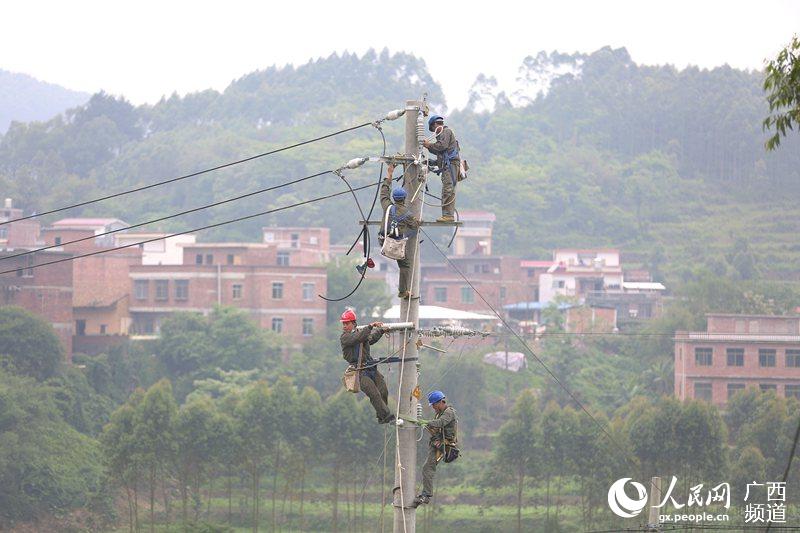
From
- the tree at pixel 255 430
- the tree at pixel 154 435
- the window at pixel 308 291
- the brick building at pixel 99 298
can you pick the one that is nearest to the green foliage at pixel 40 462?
the tree at pixel 154 435

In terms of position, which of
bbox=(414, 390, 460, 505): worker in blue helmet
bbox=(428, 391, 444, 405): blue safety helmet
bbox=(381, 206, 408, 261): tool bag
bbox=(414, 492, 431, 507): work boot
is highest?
bbox=(381, 206, 408, 261): tool bag

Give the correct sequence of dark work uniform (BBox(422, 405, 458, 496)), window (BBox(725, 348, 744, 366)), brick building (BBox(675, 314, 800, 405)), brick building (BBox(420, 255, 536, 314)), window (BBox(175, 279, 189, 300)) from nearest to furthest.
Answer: dark work uniform (BBox(422, 405, 458, 496)) → brick building (BBox(675, 314, 800, 405)) → window (BBox(725, 348, 744, 366)) → window (BBox(175, 279, 189, 300)) → brick building (BBox(420, 255, 536, 314))

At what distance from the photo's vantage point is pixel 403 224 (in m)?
15.0

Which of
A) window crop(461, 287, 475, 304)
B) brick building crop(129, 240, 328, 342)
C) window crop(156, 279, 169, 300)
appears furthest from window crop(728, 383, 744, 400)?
window crop(156, 279, 169, 300)

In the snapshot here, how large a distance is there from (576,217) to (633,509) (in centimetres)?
8723

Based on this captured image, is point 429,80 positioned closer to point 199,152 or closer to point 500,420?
point 199,152

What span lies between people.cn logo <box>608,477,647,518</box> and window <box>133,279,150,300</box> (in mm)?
39959

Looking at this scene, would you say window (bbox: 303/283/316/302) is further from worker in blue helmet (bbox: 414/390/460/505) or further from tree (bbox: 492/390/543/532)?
worker in blue helmet (bbox: 414/390/460/505)

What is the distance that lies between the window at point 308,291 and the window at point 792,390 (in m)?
29.3

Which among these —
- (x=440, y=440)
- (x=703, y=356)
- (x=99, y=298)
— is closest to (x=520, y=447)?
(x=703, y=356)

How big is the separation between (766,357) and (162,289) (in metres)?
35.6

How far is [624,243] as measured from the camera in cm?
12575

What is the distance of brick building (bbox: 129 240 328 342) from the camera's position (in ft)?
262

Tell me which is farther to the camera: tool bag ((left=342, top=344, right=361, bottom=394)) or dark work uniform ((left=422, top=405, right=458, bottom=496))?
dark work uniform ((left=422, top=405, right=458, bottom=496))
